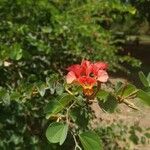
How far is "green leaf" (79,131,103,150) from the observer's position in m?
1.21

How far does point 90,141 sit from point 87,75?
152mm

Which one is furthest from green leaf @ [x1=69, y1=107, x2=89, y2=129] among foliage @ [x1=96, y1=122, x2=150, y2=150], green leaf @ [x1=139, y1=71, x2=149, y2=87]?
foliage @ [x1=96, y1=122, x2=150, y2=150]

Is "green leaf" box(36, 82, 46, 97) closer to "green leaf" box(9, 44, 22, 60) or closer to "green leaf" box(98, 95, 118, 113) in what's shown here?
"green leaf" box(98, 95, 118, 113)

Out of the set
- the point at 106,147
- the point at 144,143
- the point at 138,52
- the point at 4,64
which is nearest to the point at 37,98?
the point at 4,64

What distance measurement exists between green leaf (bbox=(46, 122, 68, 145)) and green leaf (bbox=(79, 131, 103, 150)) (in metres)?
0.04

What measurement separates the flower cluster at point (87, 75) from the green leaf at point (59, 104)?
0.05 m

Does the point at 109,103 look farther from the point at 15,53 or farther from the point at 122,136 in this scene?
the point at 122,136

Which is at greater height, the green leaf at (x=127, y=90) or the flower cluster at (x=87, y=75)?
the flower cluster at (x=87, y=75)

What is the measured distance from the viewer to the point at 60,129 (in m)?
1.22

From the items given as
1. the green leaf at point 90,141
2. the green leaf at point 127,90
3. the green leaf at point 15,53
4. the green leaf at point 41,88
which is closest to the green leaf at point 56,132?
the green leaf at point 90,141

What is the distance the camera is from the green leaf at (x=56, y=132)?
1.20 metres

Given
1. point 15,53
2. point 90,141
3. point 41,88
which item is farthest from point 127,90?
point 15,53

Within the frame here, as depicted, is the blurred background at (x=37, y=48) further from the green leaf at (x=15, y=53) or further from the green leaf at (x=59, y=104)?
the green leaf at (x=59, y=104)

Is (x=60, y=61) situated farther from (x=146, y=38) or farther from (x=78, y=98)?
(x=146, y=38)
